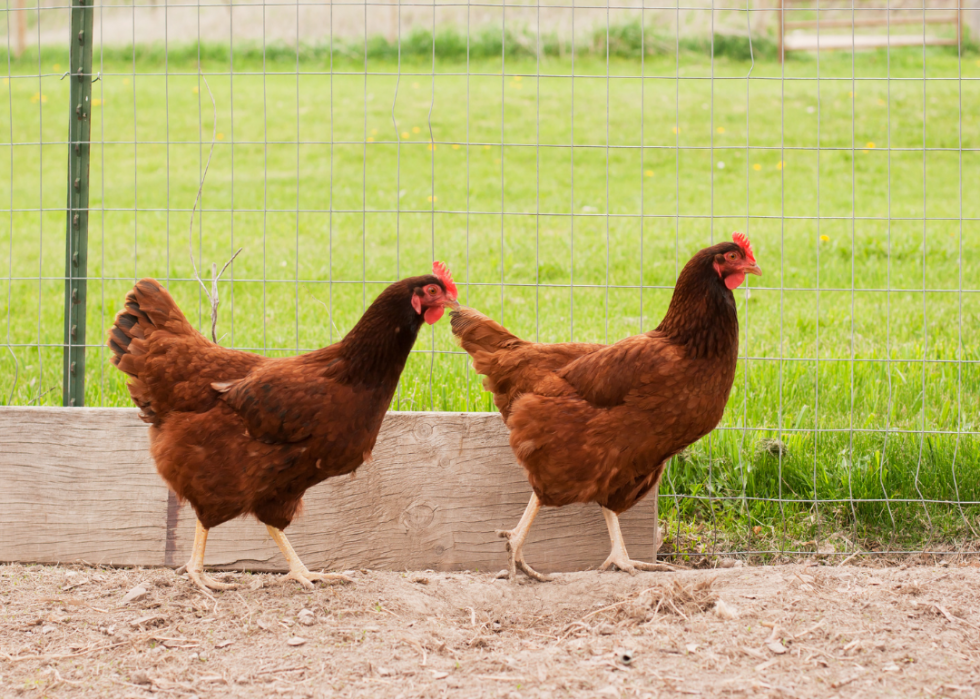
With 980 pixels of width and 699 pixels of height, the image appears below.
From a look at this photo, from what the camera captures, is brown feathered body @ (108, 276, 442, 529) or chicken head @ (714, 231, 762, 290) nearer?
brown feathered body @ (108, 276, 442, 529)

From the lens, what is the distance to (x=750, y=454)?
3.81m

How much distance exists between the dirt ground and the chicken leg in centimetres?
11

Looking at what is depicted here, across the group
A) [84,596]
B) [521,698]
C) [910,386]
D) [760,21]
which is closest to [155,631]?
[84,596]

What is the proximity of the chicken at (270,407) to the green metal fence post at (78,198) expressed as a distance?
86 cm

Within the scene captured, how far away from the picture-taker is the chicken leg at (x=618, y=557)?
330 centimetres

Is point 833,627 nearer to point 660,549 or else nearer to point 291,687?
point 660,549

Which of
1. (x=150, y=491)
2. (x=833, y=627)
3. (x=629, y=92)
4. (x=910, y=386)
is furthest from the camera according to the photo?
(x=629, y=92)

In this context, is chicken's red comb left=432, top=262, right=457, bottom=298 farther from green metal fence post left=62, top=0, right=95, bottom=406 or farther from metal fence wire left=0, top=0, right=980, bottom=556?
green metal fence post left=62, top=0, right=95, bottom=406

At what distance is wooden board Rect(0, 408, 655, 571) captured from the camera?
347 cm

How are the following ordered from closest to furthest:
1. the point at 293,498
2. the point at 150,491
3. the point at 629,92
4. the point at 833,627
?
the point at 833,627 < the point at 293,498 < the point at 150,491 < the point at 629,92

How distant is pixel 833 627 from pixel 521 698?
104cm

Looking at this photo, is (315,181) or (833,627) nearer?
(833,627)

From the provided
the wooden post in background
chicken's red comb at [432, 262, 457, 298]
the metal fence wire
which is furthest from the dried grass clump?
the wooden post in background

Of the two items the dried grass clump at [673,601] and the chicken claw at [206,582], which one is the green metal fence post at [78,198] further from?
the dried grass clump at [673,601]
